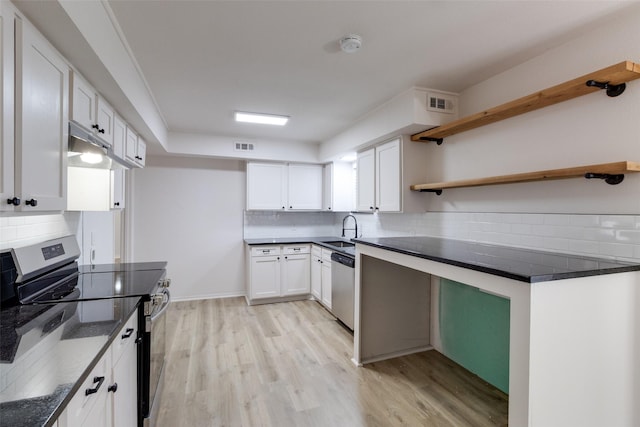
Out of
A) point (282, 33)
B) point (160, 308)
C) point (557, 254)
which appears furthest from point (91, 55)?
point (557, 254)

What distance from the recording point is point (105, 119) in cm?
210

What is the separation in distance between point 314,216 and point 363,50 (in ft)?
11.4

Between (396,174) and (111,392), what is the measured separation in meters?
2.73

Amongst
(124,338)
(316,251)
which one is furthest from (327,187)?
(124,338)

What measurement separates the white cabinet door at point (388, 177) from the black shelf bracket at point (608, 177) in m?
1.52

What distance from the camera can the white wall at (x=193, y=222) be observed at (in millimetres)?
4426

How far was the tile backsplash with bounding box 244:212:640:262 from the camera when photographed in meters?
1.71

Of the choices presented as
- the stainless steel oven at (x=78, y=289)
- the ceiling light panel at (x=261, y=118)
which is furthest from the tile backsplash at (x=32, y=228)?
the ceiling light panel at (x=261, y=118)

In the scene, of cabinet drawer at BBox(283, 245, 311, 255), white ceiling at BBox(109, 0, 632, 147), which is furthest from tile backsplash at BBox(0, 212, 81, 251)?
cabinet drawer at BBox(283, 245, 311, 255)

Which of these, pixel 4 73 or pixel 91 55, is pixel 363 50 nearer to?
pixel 91 55

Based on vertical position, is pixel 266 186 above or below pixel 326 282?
above

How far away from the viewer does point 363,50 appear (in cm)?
208

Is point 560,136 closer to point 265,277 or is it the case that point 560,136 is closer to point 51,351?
point 51,351

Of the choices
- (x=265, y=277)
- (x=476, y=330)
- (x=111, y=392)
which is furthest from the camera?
(x=265, y=277)
